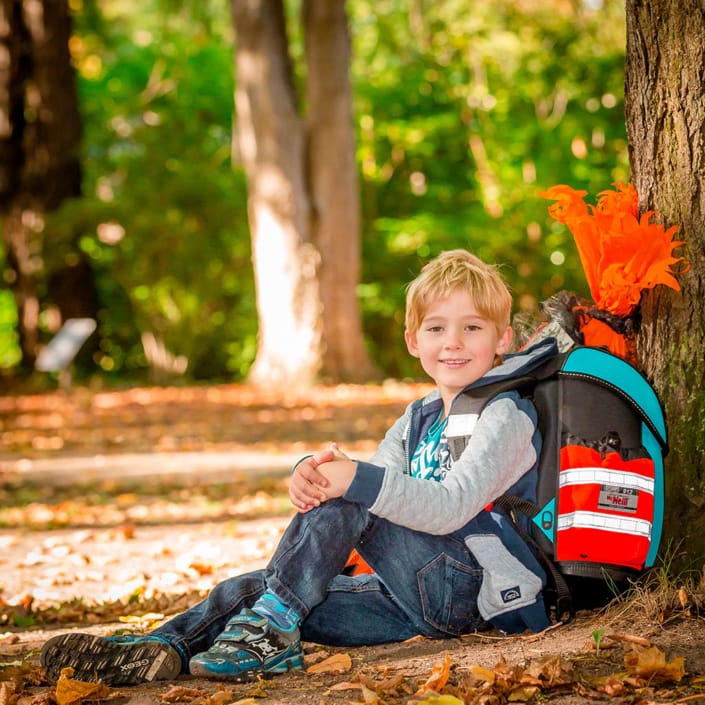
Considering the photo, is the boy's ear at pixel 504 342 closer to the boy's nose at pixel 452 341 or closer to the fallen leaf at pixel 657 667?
the boy's nose at pixel 452 341

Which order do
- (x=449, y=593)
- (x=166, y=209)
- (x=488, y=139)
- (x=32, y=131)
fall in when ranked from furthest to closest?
(x=488, y=139)
(x=32, y=131)
(x=166, y=209)
(x=449, y=593)

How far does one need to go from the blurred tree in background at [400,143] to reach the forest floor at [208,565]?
Result: 5854 mm

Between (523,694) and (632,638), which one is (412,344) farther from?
(523,694)

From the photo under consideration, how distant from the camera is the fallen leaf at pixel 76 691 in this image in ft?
9.89

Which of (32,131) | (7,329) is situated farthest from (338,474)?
(7,329)

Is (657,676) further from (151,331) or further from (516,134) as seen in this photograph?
(516,134)

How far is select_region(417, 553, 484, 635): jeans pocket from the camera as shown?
3.31 m

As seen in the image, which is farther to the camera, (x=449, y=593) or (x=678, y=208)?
(x=678, y=208)

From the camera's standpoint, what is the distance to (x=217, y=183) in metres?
17.8

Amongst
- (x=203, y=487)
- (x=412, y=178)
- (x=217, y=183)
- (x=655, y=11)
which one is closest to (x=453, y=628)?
(x=655, y=11)

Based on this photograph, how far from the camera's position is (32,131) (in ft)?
62.5

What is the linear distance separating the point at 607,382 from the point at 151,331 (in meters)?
15.6

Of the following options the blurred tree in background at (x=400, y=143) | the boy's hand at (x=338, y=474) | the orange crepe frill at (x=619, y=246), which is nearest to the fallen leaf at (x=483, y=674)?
the boy's hand at (x=338, y=474)

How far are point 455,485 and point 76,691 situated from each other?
1.22 metres
